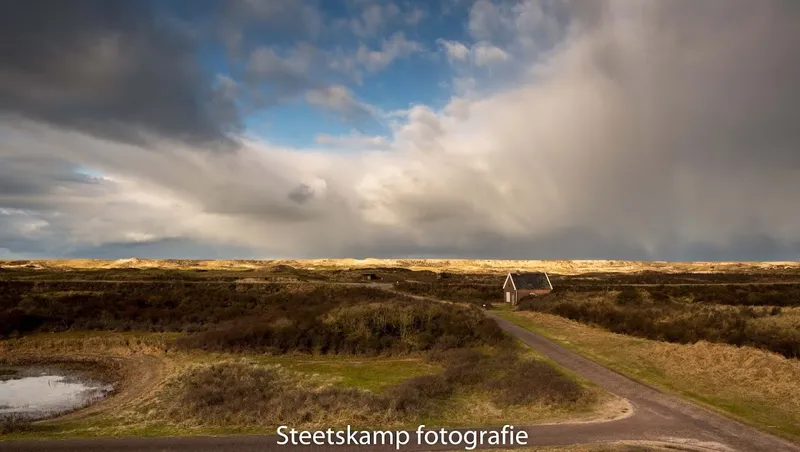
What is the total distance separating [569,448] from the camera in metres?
14.4

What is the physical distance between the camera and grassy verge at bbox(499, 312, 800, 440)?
18.0m

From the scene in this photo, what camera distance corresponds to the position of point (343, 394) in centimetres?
1992

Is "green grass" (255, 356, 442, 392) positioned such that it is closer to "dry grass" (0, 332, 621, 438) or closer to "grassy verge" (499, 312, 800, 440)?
"dry grass" (0, 332, 621, 438)

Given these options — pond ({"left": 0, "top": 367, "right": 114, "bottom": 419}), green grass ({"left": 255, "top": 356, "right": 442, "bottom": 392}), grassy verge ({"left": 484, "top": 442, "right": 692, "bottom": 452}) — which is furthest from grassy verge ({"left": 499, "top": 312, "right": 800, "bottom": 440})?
pond ({"left": 0, "top": 367, "right": 114, "bottom": 419})

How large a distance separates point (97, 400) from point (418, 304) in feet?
74.2

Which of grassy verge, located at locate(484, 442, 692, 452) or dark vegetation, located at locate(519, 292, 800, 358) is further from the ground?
dark vegetation, located at locate(519, 292, 800, 358)

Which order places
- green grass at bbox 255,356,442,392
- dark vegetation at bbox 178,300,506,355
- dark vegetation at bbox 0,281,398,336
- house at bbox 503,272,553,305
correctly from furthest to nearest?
house at bbox 503,272,553,305, dark vegetation at bbox 0,281,398,336, dark vegetation at bbox 178,300,506,355, green grass at bbox 255,356,442,392

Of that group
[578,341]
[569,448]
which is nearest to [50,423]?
[569,448]

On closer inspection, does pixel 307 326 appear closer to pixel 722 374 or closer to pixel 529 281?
pixel 722 374

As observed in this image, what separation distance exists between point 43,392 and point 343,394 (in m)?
15.9

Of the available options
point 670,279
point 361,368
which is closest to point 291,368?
point 361,368

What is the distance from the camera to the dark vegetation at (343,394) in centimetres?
1742

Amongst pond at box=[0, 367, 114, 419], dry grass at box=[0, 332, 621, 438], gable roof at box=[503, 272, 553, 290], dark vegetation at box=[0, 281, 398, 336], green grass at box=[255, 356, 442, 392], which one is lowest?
pond at box=[0, 367, 114, 419]

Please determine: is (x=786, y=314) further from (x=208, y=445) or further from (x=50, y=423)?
(x=50, y=423)
